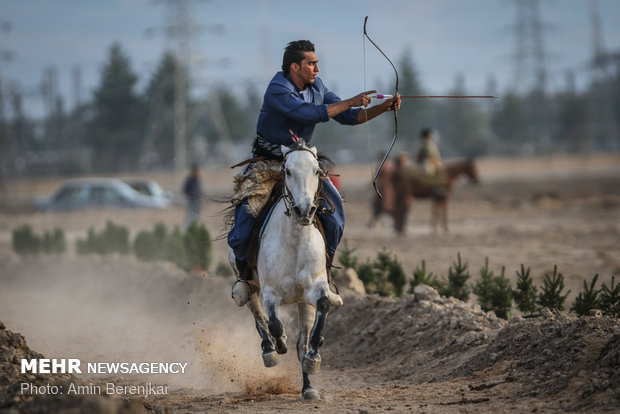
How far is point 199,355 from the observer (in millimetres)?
9406

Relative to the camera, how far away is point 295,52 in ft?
24.6

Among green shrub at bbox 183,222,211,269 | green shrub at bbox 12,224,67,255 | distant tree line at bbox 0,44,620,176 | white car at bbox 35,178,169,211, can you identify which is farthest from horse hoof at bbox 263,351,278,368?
distant tree line at bbox 0,44,620,176

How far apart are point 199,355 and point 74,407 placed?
4793 mm

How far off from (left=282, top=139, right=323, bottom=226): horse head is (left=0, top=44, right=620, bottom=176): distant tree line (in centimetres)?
5051

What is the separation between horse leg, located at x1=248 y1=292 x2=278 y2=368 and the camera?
7285 millimetres

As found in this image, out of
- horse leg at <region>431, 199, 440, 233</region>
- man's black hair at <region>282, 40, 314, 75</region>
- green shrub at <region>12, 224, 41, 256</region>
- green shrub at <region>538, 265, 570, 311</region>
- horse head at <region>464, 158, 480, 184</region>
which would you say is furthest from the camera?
horse head at <region>464, 158, 480, 184</region>

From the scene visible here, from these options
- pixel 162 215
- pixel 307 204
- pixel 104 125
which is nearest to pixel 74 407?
pixel 307 204

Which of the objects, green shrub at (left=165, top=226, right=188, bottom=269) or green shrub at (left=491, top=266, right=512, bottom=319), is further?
green shrub at (left=165, top=226, right=188, bottom=269)

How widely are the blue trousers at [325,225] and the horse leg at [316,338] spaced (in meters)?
0.77

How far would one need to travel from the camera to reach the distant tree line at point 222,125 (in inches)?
2734

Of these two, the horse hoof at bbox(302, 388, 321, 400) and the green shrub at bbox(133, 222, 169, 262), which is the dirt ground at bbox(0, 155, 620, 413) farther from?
the green shrub at bbox(133, 222, 169, 262)

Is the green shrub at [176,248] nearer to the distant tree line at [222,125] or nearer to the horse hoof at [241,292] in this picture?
the horse hoof at [241,292]

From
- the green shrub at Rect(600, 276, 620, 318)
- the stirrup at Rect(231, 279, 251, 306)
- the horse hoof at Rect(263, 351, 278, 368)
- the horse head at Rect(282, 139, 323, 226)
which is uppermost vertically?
the horse head at Rect(282, 139, 323, 226)

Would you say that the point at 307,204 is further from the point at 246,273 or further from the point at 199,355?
the point at 199,355
